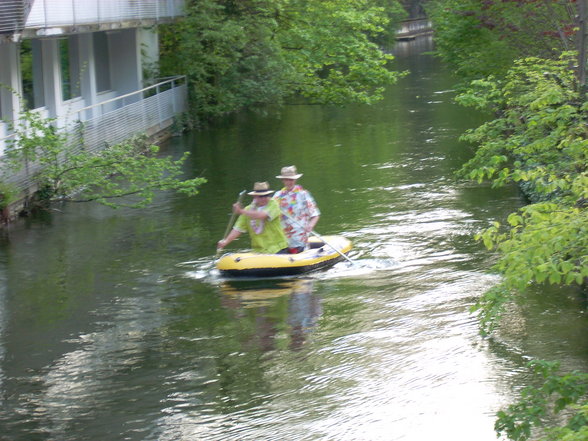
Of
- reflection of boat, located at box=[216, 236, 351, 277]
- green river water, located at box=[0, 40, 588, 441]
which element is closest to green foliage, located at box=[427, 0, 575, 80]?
green river water, located at box=[0, 40, 588, 441]

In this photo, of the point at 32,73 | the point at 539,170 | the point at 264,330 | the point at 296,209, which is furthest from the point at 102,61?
the point at 539,170

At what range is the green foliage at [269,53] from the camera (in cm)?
3175

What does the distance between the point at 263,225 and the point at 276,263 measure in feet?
2.12

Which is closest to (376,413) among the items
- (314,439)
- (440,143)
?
(314,439)

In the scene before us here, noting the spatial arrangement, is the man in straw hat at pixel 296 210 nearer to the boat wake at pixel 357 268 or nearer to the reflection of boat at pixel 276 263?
the reflection of boat at pixel 276 263

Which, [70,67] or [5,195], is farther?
[70,67]

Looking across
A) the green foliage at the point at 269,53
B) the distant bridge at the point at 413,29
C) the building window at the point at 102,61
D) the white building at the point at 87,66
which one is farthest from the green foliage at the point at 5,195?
the distant bridge at the point at 413,29

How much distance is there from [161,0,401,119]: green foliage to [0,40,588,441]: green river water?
9913mm

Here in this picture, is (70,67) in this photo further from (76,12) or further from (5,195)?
(5,195)

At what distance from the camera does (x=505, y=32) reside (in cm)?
2731

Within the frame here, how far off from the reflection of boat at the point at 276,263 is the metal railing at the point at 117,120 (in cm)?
608

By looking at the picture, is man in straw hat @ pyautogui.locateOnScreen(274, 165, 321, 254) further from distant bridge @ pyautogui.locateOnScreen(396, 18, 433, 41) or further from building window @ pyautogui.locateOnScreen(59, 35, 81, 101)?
distant bridge @ pyautogui.locateOnScreen(396, 18, 433, 41)

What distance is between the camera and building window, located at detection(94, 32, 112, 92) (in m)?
33.4

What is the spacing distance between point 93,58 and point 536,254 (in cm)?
2646
